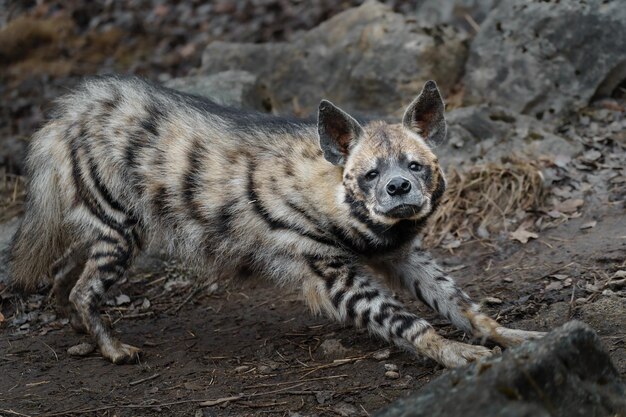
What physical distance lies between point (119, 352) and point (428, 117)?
2344 mm

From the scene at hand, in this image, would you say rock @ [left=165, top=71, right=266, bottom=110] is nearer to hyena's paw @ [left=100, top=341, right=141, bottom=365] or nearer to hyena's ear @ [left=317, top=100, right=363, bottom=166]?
hyena's ear @ [left=317, top=100, right=363, bottom=166]

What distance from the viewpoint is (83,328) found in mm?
5512

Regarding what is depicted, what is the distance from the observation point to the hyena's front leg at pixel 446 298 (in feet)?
14.6

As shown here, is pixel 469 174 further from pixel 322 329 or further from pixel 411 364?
pixel 411 364

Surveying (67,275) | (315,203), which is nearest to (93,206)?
(67,275)

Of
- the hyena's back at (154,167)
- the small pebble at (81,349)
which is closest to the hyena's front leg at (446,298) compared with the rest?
the hyena's back at (154,167)

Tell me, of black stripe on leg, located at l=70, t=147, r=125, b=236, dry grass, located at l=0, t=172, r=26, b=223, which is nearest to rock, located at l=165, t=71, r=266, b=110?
dry grass, located at l=0, t=172, r=26, b=223

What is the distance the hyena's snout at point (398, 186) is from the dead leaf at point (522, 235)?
6.34ft

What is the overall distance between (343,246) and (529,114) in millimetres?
3406

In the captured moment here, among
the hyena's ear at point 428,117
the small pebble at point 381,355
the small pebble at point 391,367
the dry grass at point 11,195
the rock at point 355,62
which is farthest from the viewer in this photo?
the rock at point 355,62

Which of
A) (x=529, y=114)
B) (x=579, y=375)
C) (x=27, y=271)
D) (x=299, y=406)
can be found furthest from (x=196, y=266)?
(x=529, y=114)

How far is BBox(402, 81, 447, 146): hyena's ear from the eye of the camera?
486 cm

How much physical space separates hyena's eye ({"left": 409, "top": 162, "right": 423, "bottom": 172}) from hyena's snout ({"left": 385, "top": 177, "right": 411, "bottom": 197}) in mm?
186

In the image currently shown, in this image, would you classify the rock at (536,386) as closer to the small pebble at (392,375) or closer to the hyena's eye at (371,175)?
the small pebble at (392,375)
